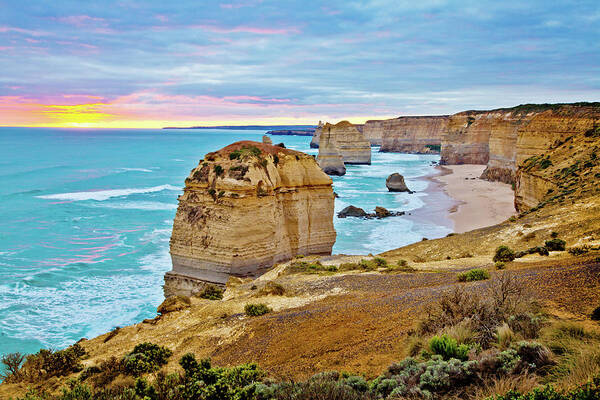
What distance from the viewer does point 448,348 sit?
20.2 ft

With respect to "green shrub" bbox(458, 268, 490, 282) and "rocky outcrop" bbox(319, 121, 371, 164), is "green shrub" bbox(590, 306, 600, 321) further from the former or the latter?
"rocky outcrop" bbox(319, 121, 371, 164)

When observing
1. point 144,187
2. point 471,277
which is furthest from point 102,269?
point 144,187

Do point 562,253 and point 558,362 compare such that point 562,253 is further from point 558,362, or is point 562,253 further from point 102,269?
point 102,269

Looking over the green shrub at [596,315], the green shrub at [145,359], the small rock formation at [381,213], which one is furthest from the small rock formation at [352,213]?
the green shrub at [596,315]

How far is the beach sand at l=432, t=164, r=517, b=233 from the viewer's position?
3675 centimetres

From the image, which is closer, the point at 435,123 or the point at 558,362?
the point at 558,362

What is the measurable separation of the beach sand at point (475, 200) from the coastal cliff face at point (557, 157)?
15.2 ft

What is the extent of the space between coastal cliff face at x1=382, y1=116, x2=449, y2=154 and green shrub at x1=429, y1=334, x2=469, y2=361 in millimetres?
135098

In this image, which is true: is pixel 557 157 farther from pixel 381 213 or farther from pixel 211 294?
pixel 211 294

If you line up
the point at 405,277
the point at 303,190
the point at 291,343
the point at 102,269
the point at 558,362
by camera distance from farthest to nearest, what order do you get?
the point at 102,269, the point at 303,190, the point at 405,277, the point at 291,343, the point at 558,362

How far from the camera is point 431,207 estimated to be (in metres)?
44.9

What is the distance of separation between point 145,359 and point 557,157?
3257cm

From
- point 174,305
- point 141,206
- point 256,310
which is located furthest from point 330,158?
point 256,310

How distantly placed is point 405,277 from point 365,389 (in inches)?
331
